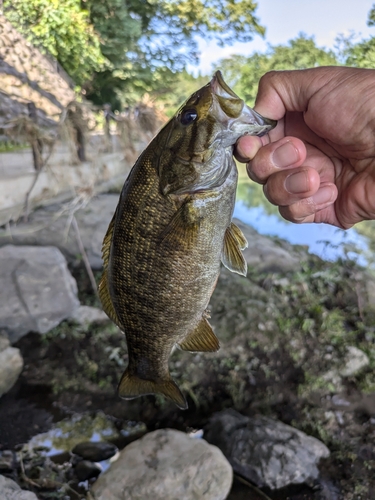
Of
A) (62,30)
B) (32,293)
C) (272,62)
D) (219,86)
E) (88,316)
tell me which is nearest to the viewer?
(219,86)

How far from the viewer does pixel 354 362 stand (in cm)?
450

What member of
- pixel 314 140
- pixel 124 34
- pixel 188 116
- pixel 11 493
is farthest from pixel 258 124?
pixel 124 34

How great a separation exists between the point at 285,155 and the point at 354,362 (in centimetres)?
380

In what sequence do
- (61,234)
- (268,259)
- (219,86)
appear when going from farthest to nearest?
(268,259), (61,234), (219,86)

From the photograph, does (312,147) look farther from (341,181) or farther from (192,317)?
(192,317)

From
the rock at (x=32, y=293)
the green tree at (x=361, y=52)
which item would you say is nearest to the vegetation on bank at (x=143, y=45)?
the green tree at (x=361, y=52)

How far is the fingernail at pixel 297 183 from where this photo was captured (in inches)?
60.0

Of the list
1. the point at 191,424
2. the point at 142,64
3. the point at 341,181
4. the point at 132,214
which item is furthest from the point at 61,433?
the point at 142,64

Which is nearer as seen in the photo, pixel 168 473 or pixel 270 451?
pixel 168 473

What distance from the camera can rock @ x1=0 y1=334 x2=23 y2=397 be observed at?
378cm

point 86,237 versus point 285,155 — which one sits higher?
point 285,155

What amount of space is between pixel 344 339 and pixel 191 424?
2373 mm

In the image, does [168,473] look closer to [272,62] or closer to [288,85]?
[288,85]

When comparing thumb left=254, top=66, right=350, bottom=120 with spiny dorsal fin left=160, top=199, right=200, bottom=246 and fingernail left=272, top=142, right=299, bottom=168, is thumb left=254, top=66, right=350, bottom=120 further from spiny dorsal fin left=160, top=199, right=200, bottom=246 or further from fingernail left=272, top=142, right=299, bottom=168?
spiny dorsal fin left=160, top=199, right=200, bottom=246
